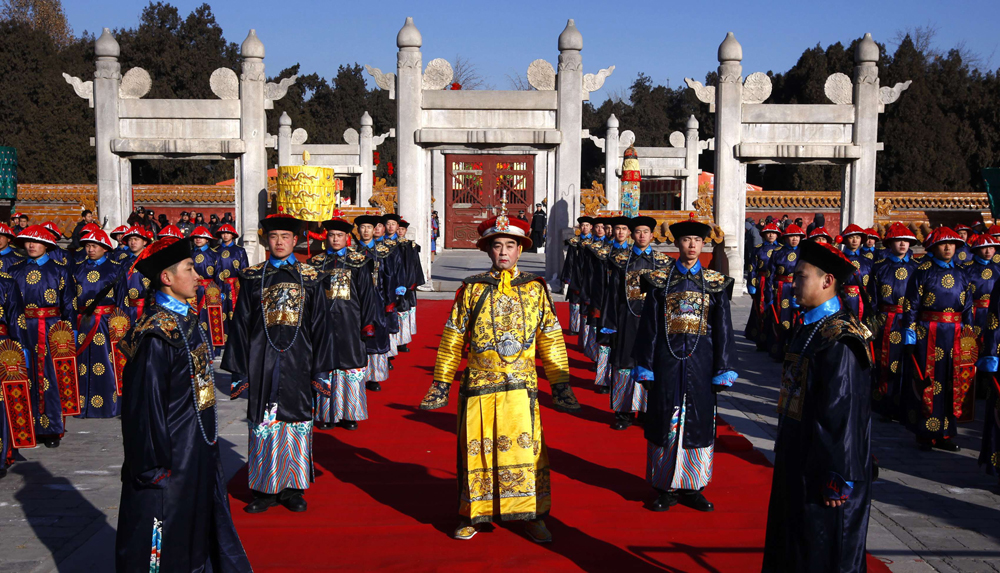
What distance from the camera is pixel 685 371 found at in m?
5.76

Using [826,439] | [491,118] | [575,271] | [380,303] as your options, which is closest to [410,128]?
[491,118]

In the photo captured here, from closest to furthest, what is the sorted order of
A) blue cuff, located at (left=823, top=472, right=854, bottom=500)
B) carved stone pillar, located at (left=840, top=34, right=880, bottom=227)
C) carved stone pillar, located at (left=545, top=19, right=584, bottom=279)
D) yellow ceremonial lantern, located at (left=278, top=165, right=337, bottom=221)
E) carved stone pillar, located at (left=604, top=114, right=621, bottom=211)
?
blue cuff, located at (left=823, top=472, right=854, bottom=500)
yellow ceremonial lantern, located at (left=278, top=165, right=337, bottom=221)
carved stone pillar, located at (left=840, top=34, right=880, bottom=227)
carved stone pillar, located at (left=545, top=19, right=584, bottom=279)
carved stone pillar, located at (left=604, top=114, right=621, bottom=211)

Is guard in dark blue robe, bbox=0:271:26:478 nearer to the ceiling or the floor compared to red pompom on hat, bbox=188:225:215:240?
nearer to the floor

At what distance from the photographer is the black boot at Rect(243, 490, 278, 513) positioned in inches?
223

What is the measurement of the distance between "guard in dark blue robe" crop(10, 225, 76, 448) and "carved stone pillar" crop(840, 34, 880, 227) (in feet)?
48.4

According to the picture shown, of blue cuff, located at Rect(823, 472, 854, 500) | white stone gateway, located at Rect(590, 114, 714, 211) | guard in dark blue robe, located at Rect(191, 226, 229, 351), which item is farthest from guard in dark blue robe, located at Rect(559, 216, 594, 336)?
white stone gateway, located at Rect(590, 114, 714, 211)

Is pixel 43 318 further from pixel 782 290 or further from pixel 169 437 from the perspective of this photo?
pixel 782 290

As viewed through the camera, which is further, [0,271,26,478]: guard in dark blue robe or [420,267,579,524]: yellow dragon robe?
[0,271,26,478]: guard in dark blue robe

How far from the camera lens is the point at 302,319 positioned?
574 cm

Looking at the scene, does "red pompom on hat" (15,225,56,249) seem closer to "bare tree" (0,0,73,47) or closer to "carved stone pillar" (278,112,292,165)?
"carved stone pillar" (278,112,292,165)

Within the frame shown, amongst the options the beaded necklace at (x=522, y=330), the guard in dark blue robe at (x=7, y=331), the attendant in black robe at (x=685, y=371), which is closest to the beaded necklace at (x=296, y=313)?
the beaded necklace at (x=522, y=330)

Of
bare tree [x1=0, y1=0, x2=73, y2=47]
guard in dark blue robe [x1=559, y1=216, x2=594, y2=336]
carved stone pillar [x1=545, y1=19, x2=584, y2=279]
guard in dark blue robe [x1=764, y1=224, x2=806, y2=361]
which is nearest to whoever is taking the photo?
guard in dark blue robe [x1=764, y1=224, x2=806, y2=361]

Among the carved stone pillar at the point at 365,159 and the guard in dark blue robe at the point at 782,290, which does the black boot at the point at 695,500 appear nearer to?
the guard in dark blue robe at the point at 782,290

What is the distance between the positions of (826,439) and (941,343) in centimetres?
466
